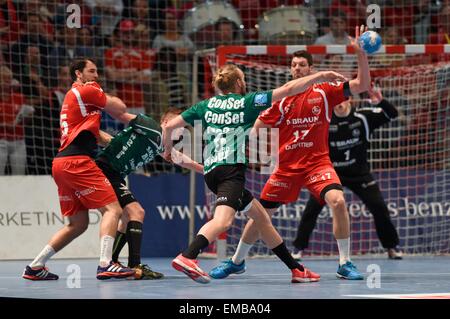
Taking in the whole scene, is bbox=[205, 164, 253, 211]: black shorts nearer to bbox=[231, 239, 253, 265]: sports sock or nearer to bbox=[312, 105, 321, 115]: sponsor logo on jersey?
bbox=[231, 239, 253, 265]: sports sock

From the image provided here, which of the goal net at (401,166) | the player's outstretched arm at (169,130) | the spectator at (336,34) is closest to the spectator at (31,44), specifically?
the goal net at (401,166)

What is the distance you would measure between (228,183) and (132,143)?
4.55 ft

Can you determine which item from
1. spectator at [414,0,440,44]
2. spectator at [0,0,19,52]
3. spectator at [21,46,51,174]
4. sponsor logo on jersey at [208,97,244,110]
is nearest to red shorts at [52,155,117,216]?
sponsor logo on jersey at [208,97,244,110]

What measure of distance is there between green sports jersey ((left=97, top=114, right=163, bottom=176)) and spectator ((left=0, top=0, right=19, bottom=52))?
523 centimetres

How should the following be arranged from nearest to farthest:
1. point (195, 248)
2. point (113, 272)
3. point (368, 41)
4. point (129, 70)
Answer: point (195, 248), point (368, 41), point (113, 272), point (129, 70)

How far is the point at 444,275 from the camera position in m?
9.05

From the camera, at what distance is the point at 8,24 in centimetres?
1349

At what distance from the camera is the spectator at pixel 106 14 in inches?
571

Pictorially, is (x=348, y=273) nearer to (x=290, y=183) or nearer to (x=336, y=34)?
(x=290, y=183)

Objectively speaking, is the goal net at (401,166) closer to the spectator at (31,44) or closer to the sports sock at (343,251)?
the spectator at (31,44)

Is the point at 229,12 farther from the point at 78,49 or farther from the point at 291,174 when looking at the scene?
the point at 291,174

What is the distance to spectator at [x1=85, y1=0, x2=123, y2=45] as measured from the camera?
14500 millimetres

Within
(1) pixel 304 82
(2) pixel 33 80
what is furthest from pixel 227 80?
(2) pixel 33 80

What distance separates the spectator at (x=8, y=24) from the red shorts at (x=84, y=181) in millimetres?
5353
